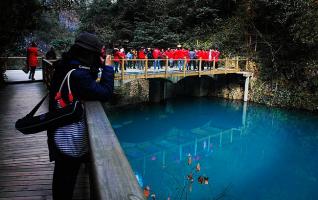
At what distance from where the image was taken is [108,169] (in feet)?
4.62

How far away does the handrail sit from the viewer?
1.17m

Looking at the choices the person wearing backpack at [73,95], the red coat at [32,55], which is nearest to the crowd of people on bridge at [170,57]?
the red coat at [32,55]

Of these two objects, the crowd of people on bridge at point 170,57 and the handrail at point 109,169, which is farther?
the crowd of people on bridge at point 170,57

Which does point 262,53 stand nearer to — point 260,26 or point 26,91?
point 260,26

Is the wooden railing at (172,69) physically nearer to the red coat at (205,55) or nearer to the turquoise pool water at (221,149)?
the red coat at (205,55)

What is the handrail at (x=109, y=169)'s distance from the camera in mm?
1172

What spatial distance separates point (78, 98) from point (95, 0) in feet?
86.0

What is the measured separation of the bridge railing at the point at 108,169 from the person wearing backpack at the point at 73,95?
19 cm

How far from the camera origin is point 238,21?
23.3 m

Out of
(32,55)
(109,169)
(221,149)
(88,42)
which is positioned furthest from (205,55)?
(109,169)

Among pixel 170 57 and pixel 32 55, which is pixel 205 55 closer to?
pixel 170 57

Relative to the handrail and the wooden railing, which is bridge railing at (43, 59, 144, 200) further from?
the wooden railing

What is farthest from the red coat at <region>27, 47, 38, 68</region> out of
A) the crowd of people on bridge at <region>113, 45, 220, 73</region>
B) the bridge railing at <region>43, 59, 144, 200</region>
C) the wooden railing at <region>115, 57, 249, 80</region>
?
the bridge railing at <region>43, 59, 144, 200</region>

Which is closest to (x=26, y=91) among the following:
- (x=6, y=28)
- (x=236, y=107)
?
(x=6, y=28)
